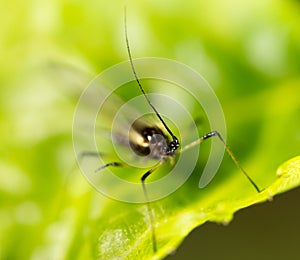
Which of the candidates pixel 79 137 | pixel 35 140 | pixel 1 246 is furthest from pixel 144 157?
pixel 1 246

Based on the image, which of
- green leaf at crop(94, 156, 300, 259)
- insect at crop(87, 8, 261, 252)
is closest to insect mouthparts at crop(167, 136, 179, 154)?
insect at crop(87, 8, 261, 252)

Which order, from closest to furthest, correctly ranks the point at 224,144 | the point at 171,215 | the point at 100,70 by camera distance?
the point at 171,215, the point at 224,144, the point at 100,70

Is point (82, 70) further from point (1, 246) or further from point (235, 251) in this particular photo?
point (235, 251)

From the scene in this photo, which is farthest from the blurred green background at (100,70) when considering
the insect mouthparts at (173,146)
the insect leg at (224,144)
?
the insect mouthparts at (173,146)

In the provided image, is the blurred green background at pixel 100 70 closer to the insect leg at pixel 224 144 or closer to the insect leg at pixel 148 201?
the insect leg at pixel 224 144

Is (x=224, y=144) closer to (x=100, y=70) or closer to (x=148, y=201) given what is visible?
(x=148, y=201)

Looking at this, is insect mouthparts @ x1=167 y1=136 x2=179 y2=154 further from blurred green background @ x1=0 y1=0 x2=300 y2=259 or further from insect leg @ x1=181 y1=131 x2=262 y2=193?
blurred green background @ x1=0 y1=0 x2=300 y2=259

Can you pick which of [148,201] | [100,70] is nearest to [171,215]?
[148,201]
